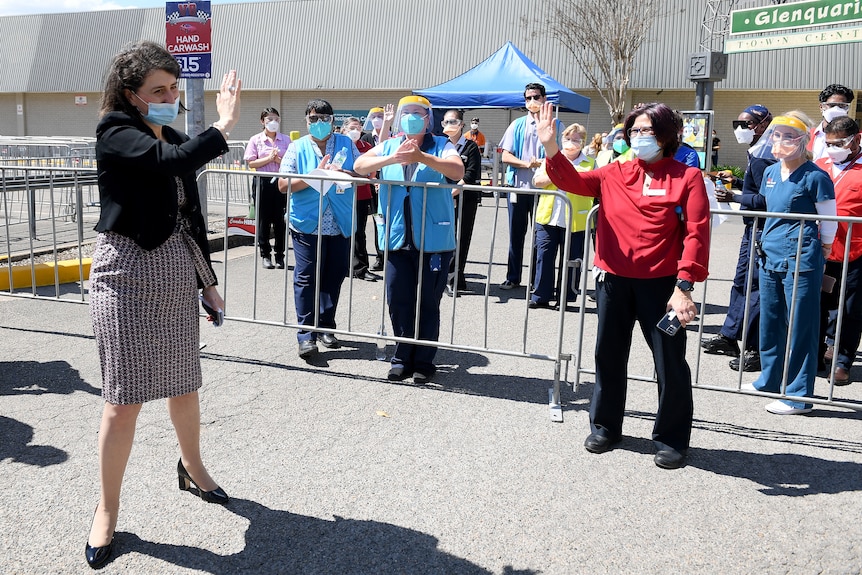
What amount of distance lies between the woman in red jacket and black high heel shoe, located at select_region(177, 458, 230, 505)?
6.58ft

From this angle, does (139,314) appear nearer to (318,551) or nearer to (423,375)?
(318,551)

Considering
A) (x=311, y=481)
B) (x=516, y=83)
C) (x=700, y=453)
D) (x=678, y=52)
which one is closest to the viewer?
(x=311, y=481)

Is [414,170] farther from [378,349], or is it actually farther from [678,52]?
[678,52]

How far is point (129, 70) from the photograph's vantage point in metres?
3.13

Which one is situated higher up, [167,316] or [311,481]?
[167,316]

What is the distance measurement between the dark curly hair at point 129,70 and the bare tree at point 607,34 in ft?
88.4

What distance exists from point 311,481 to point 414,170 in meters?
2.46

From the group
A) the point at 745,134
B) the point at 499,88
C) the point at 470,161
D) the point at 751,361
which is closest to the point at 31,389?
the point at 751,361

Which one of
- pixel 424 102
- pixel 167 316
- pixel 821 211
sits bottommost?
pixel 167 316

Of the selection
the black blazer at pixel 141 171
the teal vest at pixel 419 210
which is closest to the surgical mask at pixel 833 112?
the teal vest at pixel 419 210

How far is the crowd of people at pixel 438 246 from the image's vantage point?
321 centimetres

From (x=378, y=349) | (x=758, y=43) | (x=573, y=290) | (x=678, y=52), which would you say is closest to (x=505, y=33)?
(x=678, y=52)

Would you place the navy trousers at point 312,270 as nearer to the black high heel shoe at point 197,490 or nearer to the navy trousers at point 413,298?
the navy trousers at point 413,298

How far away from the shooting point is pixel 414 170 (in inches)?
223
